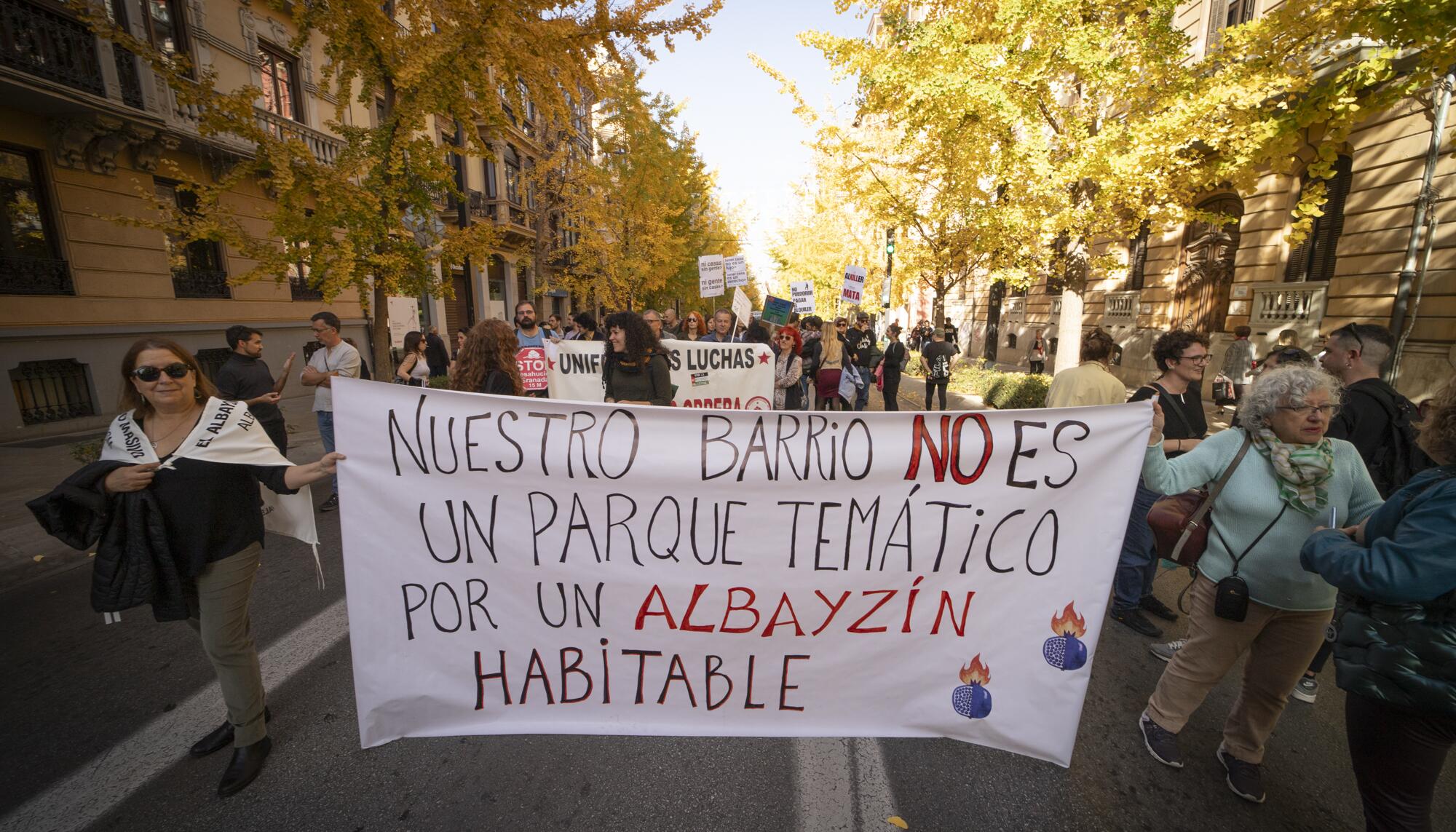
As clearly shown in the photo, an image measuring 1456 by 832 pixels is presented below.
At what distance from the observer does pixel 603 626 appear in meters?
2.41

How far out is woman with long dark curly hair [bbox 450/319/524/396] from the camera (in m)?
4.42

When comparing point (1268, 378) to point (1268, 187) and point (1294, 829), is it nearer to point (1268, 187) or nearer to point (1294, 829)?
point (1294, 829)

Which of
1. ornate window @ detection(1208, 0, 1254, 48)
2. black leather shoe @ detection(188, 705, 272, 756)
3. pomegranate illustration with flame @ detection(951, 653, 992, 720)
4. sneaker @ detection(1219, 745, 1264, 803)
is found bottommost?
sneaker @ detection(1219, 745, 1264, 803)

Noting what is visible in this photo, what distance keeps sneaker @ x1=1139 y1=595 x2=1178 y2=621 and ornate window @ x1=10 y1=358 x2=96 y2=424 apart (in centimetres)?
1505

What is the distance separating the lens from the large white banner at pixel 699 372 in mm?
7387

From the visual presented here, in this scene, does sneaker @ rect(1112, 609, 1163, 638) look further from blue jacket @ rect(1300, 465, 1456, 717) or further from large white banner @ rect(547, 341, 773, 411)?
large white banner @ rect(547, 341, 773, 411)

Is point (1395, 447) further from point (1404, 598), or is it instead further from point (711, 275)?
point (711, 275)

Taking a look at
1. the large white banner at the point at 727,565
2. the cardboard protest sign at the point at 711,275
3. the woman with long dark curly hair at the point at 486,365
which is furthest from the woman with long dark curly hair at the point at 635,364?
the cardboard protest sign at the point at 711,275

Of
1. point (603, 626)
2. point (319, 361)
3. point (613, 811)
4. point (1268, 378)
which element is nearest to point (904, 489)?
point (603, 626)

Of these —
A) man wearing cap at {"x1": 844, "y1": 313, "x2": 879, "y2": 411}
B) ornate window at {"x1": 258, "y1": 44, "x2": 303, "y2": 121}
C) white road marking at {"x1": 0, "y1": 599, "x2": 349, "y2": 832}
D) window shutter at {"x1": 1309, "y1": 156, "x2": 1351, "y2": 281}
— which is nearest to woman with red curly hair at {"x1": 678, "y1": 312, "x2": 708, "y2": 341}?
man wearing cap at {"x1": 844, "y1": 313, "x2": 879, "y2": 411}

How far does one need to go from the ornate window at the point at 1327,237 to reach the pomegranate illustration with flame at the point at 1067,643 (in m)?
14.7

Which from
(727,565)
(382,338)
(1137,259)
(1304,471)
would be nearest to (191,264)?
(382,338)

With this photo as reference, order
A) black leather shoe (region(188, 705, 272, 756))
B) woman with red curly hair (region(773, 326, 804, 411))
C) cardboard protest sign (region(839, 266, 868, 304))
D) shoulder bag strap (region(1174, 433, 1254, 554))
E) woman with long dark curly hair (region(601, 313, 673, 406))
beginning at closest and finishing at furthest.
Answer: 1. shoulder bag strap (region(1174, 433, 1254, 554))
2. black leather shoe (region(188, 705, 272, 756))
3. woman with long dark curly hair (region(601, 313, 673, 406))
4. woman with red curly hair (region(773, 326, 804, 411))
5. cardboard protest sign (region(839, 266, 868, 304))

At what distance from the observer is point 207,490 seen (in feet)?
7.93
